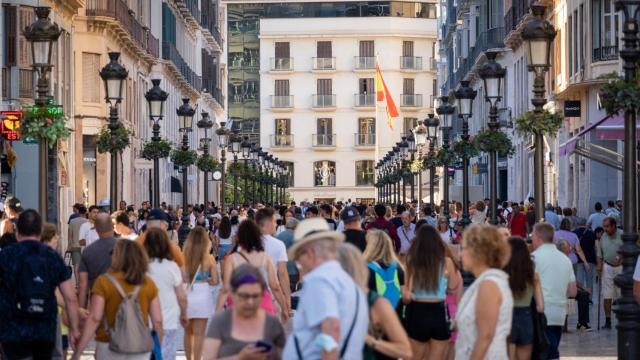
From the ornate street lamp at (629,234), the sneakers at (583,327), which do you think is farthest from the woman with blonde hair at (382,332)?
the sneakers at (583,327)

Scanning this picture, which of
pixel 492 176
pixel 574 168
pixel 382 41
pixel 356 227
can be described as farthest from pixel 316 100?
pixel 356 227

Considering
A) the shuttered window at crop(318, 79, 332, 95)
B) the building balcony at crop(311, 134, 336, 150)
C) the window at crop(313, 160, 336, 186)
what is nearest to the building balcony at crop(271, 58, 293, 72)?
the shuttered window at crop(318, 79, 332, 95)

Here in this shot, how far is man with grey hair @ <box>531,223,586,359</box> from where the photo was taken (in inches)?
614

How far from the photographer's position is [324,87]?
122 m

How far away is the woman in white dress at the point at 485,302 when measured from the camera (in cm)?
1091

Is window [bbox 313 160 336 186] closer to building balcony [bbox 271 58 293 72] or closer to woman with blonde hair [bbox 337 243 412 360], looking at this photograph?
building balcony [bbox 271 58 293 72]

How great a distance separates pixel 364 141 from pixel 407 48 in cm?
744

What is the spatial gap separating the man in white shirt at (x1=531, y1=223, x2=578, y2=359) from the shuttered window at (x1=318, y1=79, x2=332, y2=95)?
349ft

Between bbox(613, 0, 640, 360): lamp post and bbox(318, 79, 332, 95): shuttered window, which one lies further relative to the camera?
bbox(318, 79, 332, 95): shuttered window

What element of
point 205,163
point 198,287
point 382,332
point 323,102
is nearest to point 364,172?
point 323,102

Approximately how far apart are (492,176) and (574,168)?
2159cm

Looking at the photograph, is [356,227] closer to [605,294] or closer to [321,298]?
[605,294]

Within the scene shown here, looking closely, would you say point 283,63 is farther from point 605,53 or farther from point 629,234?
point 629,234

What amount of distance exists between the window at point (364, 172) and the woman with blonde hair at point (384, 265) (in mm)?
107104
